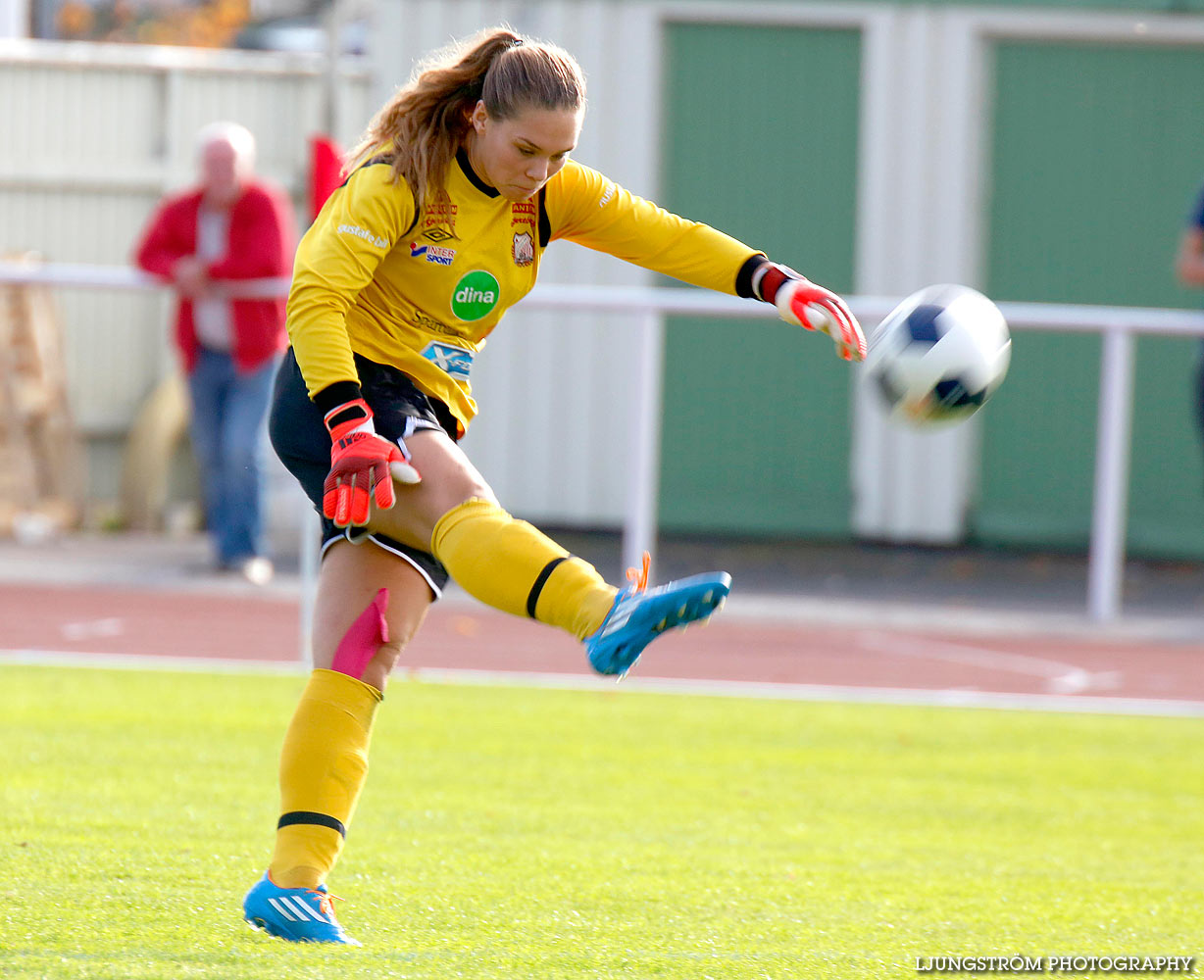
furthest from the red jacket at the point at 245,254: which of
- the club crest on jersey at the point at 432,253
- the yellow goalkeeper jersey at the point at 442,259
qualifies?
the club crest on jersey at the point at 432,253

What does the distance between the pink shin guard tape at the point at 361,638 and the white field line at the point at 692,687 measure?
3.91 meters

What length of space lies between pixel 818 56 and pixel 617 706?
6176mm

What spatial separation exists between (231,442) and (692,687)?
11.0 feet

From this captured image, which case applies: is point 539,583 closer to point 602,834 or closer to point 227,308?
point 602,834

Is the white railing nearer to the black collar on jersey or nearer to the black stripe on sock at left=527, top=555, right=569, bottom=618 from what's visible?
the black collar on jersey

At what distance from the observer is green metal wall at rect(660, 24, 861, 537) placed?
39.5 ft

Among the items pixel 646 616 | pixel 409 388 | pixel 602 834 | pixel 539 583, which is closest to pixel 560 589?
pixel 539 583

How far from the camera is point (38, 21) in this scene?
20500 millimetres

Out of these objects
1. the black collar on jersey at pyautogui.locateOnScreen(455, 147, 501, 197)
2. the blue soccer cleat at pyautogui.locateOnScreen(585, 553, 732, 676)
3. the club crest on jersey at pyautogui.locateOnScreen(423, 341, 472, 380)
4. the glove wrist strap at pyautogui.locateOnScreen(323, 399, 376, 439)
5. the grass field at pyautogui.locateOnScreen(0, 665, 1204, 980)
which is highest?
A: the black collar on jersey at pyautogui.locateOnScreen(455, 147, 501, 197)

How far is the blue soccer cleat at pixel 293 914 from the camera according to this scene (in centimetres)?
354

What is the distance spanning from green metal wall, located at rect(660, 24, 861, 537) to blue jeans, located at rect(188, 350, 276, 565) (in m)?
3.13

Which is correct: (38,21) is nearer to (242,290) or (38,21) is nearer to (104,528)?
(104,528)

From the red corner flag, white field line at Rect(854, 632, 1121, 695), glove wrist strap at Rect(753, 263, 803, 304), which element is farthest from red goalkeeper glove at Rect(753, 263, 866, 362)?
white field line at Rect(854, 632, 1121, 695)

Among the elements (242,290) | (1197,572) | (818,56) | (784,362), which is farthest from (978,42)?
(242,290)
